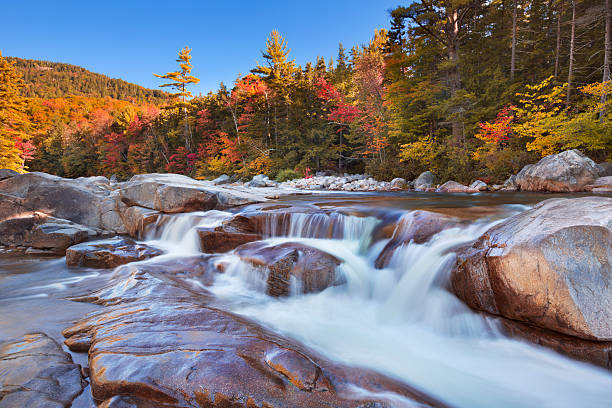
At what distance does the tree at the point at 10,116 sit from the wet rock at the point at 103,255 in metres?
15.3

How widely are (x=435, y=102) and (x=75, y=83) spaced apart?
5165 inches

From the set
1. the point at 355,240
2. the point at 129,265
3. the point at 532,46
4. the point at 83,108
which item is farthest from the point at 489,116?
the point at 83,108

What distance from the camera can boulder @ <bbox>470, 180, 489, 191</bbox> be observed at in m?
10.5

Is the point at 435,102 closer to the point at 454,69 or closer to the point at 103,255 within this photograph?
the point at 454,69

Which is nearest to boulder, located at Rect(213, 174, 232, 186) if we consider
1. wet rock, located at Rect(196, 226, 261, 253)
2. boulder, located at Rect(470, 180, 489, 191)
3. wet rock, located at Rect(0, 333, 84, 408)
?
boulder, located at Rect(470, 180, 489, 191)

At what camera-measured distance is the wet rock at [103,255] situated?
16.0ft

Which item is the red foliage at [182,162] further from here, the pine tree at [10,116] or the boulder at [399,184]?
the boulder at [399,184]

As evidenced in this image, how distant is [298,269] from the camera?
3822 millimetres

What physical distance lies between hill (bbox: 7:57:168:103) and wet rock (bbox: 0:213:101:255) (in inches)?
4116

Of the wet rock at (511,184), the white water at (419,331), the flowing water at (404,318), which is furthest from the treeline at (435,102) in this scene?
the white water at (419,331)

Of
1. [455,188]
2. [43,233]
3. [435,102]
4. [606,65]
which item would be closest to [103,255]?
[43,233]

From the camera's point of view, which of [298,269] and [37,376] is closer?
[37,376]

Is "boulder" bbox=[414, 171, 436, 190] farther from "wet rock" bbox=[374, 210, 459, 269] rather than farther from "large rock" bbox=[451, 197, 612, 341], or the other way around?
"large rock" bbox=[451, 197, 612, 341]

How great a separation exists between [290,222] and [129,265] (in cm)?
293
